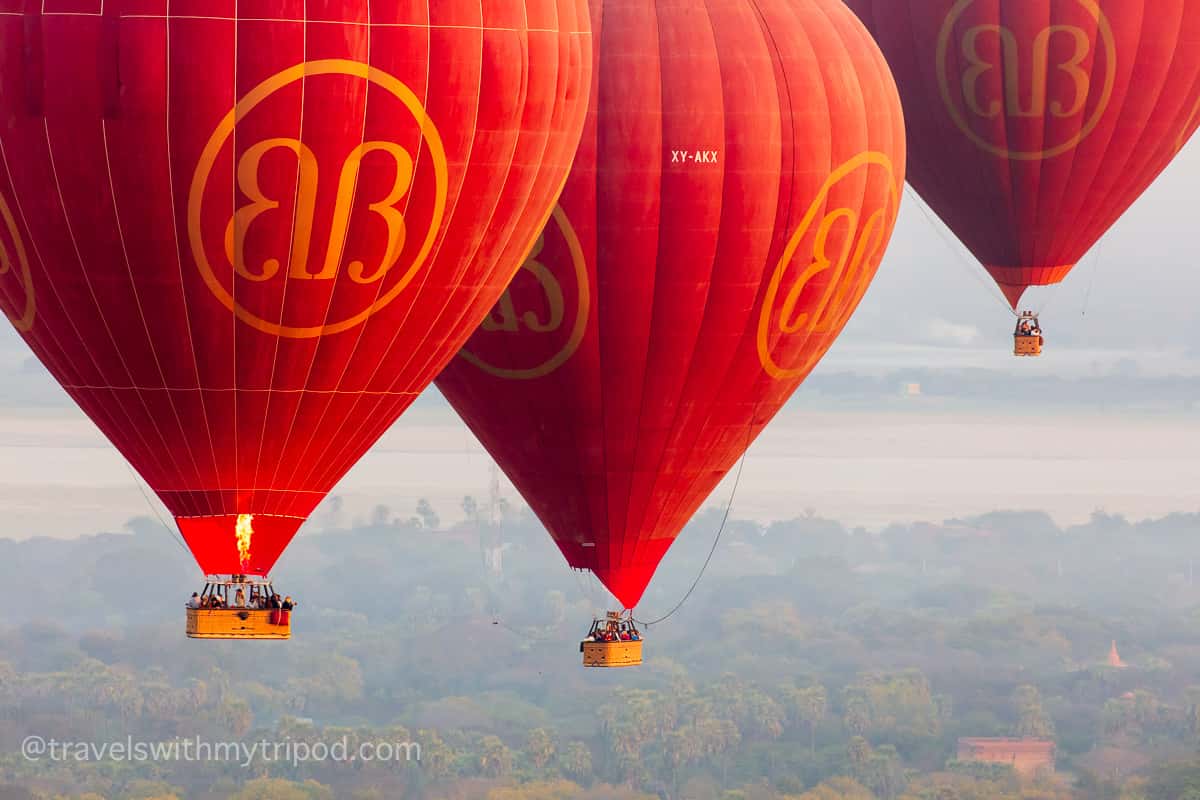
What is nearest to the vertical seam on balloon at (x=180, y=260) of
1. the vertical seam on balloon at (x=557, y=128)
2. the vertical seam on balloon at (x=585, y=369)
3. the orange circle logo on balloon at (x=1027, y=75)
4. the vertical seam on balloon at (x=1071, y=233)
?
the vertical seam on balloon at (x=557, y=128)

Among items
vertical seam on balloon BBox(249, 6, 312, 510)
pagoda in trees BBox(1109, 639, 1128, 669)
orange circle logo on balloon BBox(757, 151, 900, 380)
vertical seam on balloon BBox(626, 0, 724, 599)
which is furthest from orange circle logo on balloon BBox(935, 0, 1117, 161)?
pagoda in trees BBox(1109, 639, 1128, 669)

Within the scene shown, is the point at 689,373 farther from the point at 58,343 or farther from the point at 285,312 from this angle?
the point at 58,343

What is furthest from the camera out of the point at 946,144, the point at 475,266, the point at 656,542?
the point at 946,144

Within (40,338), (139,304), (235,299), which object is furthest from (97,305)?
(235,299)

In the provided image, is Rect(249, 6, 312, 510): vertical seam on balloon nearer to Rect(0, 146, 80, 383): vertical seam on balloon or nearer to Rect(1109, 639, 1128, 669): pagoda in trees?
Rect(0, 146, 80, 383): vertical seam on balloon

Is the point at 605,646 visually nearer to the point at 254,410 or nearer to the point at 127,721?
the point at 254,410

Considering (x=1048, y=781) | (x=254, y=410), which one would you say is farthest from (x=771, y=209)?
(x=1048, y=781)
